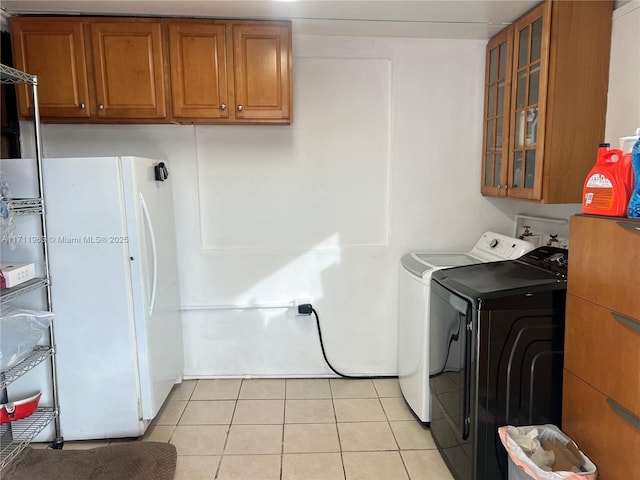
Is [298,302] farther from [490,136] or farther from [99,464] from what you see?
[490,136]

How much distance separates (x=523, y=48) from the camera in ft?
7.55

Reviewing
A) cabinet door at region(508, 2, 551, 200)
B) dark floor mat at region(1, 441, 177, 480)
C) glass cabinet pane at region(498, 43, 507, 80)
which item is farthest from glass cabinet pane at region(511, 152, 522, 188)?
dark floor mat at region(1, 441, 177, 480)

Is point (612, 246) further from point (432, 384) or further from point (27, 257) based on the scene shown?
point (27, 257)

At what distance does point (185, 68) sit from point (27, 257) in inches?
51.3

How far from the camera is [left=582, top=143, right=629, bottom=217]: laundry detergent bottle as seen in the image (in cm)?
156

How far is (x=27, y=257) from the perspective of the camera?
84.4 inches

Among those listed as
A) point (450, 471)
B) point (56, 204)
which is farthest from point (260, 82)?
point (450, 471)

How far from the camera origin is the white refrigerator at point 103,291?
2109 millimetres

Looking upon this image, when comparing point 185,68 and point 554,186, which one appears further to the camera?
point 185,68

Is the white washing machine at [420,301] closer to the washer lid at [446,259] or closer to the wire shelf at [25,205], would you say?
the washer lid at [446,259]

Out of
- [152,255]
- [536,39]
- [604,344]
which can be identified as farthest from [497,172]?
[152,255]

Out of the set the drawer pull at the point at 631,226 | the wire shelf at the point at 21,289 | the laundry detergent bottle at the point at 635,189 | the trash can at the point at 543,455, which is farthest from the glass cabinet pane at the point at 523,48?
the wire shelf at the point at 21,289

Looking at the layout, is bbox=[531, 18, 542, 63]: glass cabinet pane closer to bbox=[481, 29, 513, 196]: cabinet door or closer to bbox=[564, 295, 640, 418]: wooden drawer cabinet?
bbox=[481, 29, 513, 196]: cabinet door

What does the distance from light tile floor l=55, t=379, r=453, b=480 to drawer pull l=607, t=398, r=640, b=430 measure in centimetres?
88
